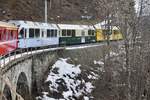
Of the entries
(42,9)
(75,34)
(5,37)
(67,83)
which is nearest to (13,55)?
(5,37)

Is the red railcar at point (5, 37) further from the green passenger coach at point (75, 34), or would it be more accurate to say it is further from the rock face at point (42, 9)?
the rock face at point (42, 9)

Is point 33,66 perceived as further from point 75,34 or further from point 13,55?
point 75,34

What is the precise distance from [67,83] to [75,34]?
Answer: 47.1ft

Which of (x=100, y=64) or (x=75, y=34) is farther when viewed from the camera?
(x=75, y=34)

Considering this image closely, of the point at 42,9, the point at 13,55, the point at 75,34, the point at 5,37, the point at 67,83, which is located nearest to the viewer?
the point at 5,37

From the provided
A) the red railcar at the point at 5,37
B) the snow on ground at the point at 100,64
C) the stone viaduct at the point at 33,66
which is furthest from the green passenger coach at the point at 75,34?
the red railcar at the point at 5,37

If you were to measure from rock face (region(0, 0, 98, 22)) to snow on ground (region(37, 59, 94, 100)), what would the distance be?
67.5 feet

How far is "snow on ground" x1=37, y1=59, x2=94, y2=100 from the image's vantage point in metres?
38.3

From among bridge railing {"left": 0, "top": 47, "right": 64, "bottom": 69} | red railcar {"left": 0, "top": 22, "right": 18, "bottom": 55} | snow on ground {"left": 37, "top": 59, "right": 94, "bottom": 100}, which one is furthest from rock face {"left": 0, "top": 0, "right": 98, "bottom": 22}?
red railcar {"left": 0, "top": 22, "right": 18, "bottom": 55}

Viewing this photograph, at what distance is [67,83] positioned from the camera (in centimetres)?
4047

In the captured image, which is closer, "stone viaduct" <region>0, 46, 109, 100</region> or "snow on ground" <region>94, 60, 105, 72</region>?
"stone viaduct" <region>0, 46, 109, 100</region>

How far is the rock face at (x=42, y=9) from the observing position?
66.6 metres

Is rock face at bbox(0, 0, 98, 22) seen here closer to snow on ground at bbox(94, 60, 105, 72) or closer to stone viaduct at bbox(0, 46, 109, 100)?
stone viaduct at bbox(0, 46, 109, 100)

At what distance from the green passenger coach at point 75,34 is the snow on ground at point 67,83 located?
6.77 meters
